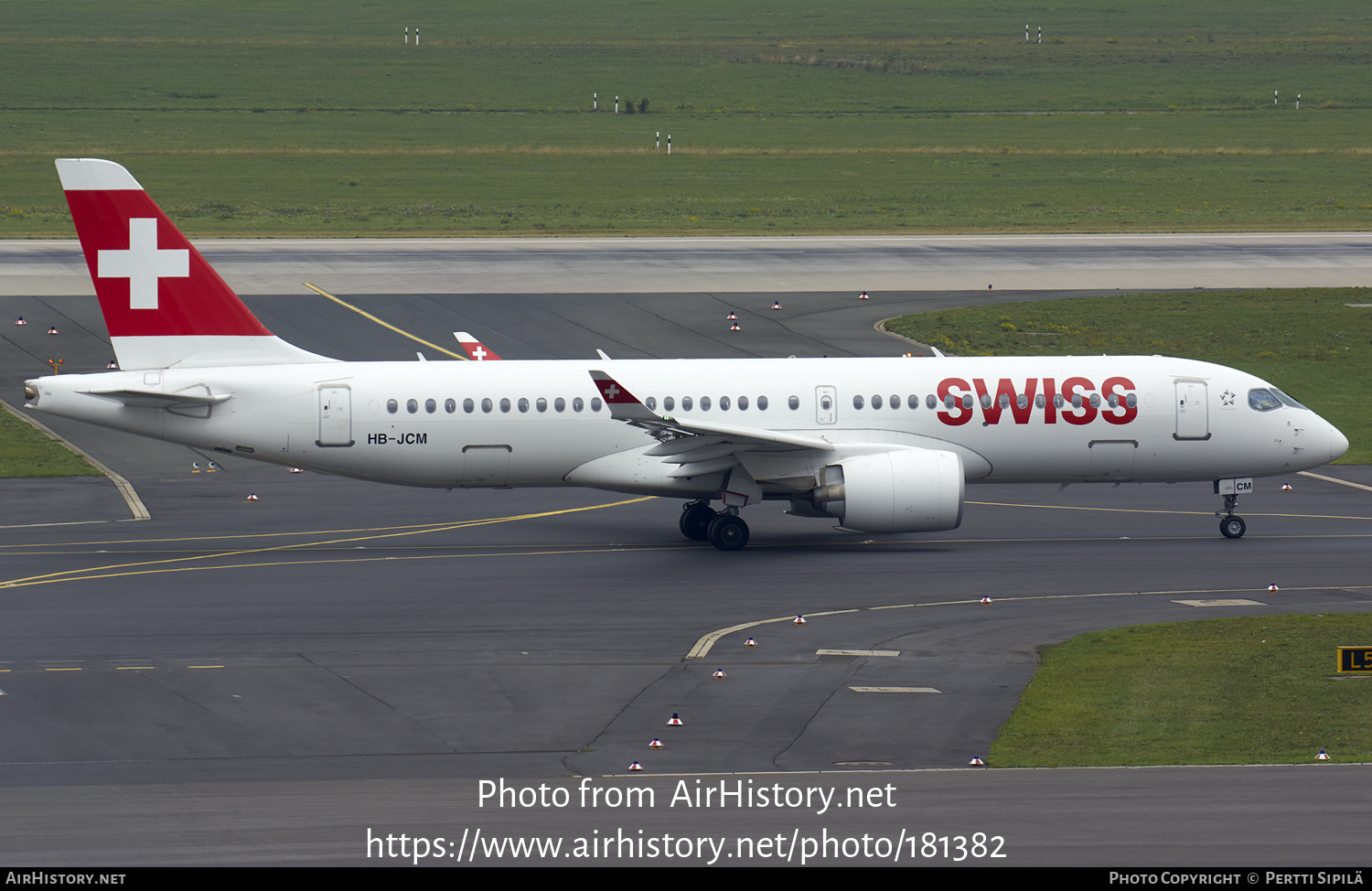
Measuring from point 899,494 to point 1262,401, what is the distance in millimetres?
9097

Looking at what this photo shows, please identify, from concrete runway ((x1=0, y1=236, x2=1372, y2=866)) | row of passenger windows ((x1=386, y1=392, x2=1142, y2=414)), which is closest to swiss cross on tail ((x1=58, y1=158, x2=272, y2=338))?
row of passenger windows ((x1=386, y1=392, x2=1142, y2=414))

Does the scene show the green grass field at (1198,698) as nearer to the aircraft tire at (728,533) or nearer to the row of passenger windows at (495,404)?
the aircraft tire at (728,533)

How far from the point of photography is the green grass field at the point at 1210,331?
172 feet

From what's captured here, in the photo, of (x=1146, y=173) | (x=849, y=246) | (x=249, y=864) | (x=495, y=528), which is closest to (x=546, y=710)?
(x=249, y=864)

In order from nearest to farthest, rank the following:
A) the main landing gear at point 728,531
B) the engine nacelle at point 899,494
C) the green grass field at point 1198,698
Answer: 1. the green grass field at point 1198,698
2. the engine nacelle at point 899,494
3. the main landing gear at point 728,531

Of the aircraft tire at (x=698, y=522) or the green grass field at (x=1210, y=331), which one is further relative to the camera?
the green grass field at (x=1210, y=331)

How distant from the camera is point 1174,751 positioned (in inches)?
828

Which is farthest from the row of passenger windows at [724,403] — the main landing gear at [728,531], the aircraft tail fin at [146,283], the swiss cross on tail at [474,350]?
the aircraft tail fin at [146,283]

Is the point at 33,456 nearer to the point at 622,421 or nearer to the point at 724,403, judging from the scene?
the point at 622,421

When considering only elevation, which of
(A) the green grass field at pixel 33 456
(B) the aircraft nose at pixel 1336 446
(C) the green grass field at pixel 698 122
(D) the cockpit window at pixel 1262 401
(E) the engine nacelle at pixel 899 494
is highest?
(C) the green grass field at pixel 698 122

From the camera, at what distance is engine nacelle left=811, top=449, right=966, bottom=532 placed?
109ft

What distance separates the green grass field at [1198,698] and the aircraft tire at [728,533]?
9368 mm

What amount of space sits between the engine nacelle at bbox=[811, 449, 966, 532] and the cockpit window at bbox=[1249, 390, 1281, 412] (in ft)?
24.2

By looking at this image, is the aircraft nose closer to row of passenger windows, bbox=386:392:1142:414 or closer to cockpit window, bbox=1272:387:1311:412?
cockpit window, bbox=1272:387:1311:412
